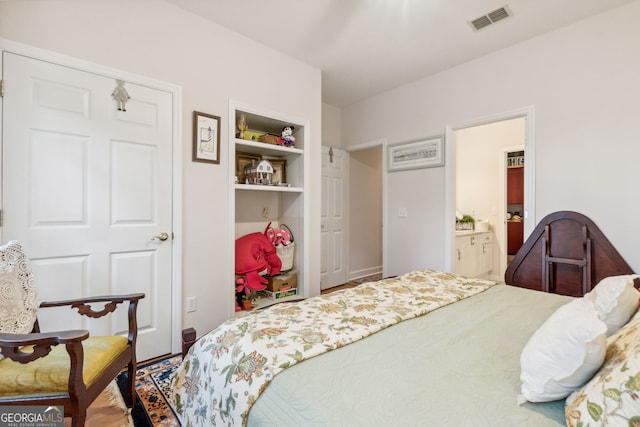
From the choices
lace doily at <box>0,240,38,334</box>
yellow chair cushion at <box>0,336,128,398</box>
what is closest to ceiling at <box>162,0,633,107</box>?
lace doily at <box>0,240,38,334</box>

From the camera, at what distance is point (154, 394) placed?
180 cm

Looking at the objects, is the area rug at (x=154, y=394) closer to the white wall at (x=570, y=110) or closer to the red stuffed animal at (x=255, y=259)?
the red stuffed animal at (x=255, y=259)

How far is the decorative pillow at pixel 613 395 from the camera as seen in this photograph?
0.60 m

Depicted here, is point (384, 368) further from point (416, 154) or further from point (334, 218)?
point (334, 218)

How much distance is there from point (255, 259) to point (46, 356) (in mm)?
1686

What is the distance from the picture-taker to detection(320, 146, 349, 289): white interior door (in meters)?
4.28

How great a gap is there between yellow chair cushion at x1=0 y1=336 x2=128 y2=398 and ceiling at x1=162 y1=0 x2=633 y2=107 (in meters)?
2.48

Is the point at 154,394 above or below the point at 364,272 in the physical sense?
below

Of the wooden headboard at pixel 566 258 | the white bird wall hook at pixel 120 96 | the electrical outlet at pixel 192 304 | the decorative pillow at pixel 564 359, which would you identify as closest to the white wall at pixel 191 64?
the electrical outlet at pixel 192 304

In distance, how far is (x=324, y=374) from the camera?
3.03ft

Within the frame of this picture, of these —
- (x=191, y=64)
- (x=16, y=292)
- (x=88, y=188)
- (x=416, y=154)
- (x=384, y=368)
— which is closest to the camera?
(x=384, y=368)

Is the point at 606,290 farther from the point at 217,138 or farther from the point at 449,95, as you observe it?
the point at 449,95

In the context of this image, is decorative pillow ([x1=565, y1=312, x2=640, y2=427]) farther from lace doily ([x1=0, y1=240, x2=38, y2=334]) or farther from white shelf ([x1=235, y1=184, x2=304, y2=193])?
white shelf ([x1=235, y1=184, x2=304, y2=193])

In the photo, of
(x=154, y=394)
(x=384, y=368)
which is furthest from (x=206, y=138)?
(x=384, y=368)
